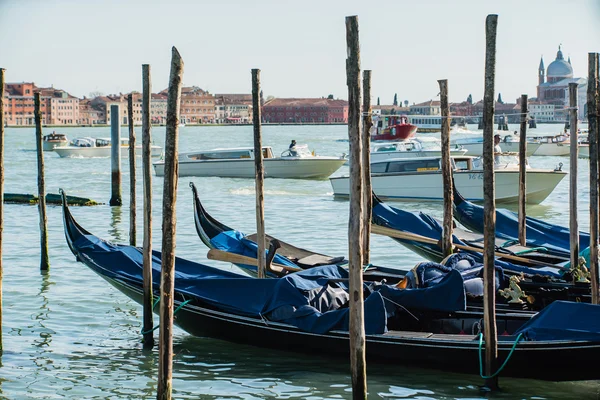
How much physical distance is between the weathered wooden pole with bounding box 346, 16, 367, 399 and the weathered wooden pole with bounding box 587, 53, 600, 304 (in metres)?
1.83

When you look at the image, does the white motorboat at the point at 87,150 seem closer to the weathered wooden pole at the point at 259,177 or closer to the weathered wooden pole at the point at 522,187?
the weathered wooden pole at the point at 522,187

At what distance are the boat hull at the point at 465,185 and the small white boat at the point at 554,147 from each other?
61.2 feet

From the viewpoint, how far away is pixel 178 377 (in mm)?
6578

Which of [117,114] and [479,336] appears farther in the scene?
[117,114]

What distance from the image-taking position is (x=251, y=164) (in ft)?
84.5

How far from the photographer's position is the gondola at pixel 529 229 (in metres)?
9.67

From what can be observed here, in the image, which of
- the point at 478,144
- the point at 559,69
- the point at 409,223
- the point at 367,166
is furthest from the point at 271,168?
the point at 559,69

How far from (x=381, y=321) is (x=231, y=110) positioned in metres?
140

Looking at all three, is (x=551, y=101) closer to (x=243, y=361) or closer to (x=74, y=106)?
(x=74, y=106)

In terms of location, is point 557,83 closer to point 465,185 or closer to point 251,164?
point 251,164

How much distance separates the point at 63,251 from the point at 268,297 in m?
6.18

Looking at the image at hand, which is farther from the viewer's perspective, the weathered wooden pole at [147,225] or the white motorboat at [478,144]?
the white motorboat at [478,144]

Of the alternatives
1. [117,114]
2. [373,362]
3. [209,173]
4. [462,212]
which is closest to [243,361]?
[373,362]

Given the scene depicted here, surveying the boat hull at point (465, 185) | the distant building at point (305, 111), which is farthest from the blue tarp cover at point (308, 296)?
the distant building at point (305, 111)
